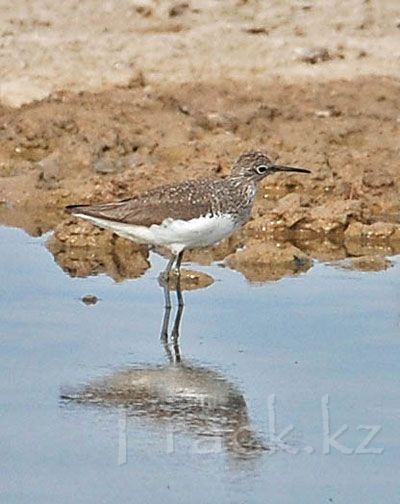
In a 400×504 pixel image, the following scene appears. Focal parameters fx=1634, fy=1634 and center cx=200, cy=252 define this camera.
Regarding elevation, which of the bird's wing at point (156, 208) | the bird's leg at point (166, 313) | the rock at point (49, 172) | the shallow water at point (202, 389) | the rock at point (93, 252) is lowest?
the rock at point (49, 172)

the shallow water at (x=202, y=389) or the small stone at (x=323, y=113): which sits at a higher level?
the shallow water at (x=202, y=389)

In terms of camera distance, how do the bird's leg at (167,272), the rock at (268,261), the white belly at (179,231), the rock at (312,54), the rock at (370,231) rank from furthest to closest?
1. the rock at (312,54)
2. the rock at (370,231)
3. the rock at (268,261)
4. the bird's leg at (167,272)
5. the white belly at (179,231)

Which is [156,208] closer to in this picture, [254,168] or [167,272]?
[167,272]

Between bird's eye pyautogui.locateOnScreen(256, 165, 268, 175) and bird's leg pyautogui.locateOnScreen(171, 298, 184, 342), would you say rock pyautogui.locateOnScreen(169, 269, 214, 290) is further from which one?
bird's eye pyautogui.locateOnScreen(256, 165, 268, 175)

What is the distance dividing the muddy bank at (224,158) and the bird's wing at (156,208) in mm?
596

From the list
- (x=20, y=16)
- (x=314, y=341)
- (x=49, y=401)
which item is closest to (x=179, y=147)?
(x=20, y=16)

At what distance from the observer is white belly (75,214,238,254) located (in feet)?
34.7

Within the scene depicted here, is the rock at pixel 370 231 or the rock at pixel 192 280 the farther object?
the rock at pixel 370 231

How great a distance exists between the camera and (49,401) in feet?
26.6

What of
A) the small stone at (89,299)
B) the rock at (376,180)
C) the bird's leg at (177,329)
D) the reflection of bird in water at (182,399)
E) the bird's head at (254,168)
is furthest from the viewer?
the rock at (376,180)

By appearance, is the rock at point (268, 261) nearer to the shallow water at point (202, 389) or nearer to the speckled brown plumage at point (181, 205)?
the shallow water at point (202, 389)

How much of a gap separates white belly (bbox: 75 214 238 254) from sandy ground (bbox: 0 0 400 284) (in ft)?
1.87

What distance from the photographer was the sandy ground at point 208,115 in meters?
12.4

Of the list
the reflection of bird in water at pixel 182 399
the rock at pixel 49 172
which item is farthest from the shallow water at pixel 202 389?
the rock at pixel 49 172
